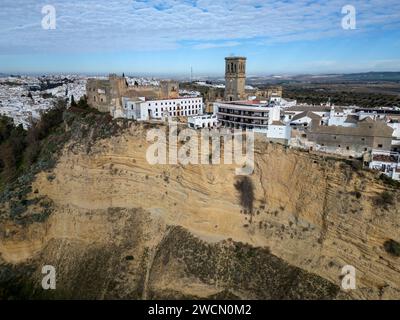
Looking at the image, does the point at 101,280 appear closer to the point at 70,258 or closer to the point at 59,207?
the point at 70,258

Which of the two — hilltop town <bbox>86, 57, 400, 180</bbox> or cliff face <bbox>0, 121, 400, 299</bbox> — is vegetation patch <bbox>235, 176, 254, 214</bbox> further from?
hilltop town <bbox>86, 57, 400, 180</bbox>

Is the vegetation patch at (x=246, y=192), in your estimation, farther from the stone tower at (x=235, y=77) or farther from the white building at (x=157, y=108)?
the stone tower at (x=235, y=77)

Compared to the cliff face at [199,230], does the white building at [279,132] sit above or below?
above

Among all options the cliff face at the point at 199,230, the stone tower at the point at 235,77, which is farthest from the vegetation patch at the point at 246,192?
the stone tower at the point at 235,77

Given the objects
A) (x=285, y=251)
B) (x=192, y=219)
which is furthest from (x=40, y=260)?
(x=285, y=251)

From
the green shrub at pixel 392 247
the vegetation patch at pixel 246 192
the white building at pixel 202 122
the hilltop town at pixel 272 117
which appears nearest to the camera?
the green shrub at pixel 392 247

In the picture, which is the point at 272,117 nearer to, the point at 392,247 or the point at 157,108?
the point at 157,108

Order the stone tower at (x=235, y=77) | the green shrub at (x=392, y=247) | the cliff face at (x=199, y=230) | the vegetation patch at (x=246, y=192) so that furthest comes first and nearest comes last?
1. the stone tower at (x=235, y=77)
2. the vegetation patch at (x=246, y=192)
3. the cliff face at (x=199, y=230)
4. the green shrub at (x=392, y=247)
